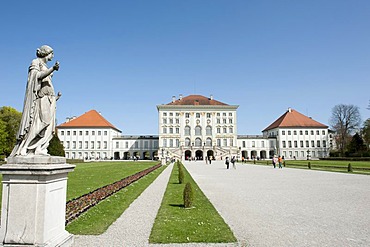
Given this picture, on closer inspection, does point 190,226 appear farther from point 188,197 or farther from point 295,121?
point 295,121

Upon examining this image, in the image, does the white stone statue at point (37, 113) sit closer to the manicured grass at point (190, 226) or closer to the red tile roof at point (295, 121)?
the manicured grass at point (190, 226)

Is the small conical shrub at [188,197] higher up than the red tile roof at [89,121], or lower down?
lower down

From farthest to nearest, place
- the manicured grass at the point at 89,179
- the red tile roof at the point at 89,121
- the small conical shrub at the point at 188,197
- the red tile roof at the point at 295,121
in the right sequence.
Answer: the red tile roof at the point at 295,121, the red tile roof at the point at 89,121, the manicured grass at the point at 89,179, the small conical shrub at the point at 188,197

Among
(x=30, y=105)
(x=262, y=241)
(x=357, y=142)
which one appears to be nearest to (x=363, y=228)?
(x=262, y=241)

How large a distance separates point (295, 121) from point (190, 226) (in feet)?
244

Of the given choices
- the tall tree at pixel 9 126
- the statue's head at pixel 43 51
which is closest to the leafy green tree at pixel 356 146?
the statue's head at pixel 43 51

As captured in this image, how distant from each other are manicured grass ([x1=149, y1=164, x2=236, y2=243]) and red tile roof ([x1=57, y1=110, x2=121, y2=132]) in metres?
67.7

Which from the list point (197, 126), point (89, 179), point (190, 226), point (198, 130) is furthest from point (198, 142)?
point (190, 226)

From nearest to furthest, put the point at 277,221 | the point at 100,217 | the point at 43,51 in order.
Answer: the point at 43,51
the point at 277,221
the point at 100,217

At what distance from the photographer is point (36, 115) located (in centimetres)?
425

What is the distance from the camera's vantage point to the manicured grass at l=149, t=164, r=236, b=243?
202 inches

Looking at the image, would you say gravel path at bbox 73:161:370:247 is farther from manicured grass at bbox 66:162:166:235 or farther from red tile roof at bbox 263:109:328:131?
red tile roof at bbox 263:109:328:131

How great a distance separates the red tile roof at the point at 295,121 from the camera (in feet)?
241

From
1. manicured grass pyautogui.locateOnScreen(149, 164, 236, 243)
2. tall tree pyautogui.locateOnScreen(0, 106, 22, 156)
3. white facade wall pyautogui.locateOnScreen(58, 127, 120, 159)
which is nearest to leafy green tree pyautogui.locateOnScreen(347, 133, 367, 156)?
manicured grass pyautogui.locateOnScreen(149, 164, 236, 243)
